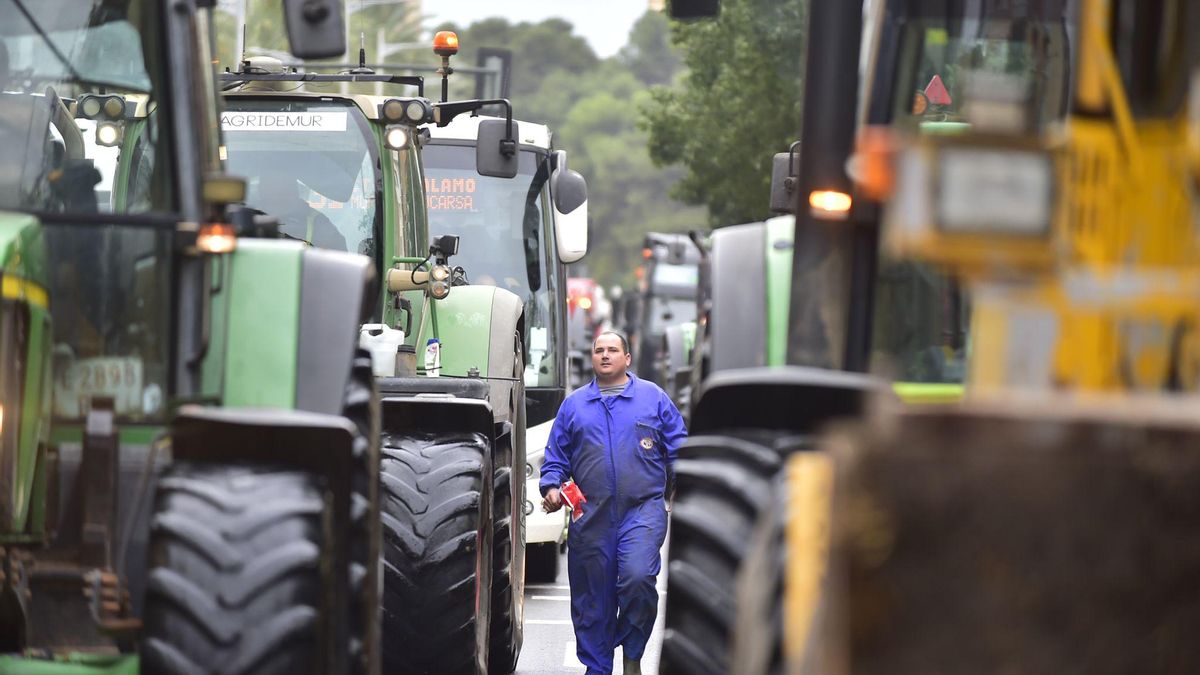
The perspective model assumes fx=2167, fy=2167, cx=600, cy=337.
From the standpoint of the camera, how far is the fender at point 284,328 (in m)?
6.10

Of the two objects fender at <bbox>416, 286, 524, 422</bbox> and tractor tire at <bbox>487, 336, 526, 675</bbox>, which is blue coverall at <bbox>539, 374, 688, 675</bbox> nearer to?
tractor tire at <bbox>487, 336, 526, 675</bbox>

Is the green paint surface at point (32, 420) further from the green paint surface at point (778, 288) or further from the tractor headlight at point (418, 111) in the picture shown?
the tractor headlight at point (418, 111)

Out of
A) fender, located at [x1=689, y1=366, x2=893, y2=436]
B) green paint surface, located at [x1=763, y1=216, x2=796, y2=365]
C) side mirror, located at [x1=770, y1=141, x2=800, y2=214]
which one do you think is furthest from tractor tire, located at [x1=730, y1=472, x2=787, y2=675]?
side mirror, located at [x1=770, y1=141, x2=800, y2=214]

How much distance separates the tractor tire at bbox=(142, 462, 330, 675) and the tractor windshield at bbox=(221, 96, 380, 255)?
5.68 meters

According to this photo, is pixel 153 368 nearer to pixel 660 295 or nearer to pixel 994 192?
pixel 994 192

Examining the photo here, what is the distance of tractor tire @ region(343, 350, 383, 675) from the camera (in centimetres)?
594

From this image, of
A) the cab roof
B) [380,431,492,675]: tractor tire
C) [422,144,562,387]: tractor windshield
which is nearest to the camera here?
[380,431,492,675]: tractor tire

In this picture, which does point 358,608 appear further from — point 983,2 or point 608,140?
point 608,140

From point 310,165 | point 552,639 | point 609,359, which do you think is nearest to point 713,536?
point 609,359

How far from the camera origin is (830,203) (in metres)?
5.88

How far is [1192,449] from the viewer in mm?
3447

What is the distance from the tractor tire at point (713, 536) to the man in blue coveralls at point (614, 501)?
16.6 feet

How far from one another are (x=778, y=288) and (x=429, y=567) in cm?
276

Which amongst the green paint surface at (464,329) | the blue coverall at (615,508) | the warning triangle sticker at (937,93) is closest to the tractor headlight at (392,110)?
the green paint surface at (464,329)
